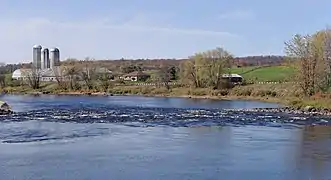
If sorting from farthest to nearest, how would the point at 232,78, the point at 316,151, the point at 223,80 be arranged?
the point at 232,78 < the point at 223,80 < the point at 316,151

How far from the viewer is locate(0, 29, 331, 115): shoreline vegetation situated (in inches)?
1757

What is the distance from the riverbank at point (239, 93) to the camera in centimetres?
3981

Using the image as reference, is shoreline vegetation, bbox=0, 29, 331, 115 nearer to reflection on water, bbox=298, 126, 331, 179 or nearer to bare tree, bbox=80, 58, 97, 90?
bare tree, bbox=80, 58, 97, 90

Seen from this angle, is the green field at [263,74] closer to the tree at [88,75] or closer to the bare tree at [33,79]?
the tree at [88,75]

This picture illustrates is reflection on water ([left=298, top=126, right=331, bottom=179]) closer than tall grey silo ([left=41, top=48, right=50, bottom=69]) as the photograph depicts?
Yes

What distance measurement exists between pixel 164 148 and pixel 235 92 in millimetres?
41046

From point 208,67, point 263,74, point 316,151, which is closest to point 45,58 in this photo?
point 263,74

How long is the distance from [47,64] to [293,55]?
110 m

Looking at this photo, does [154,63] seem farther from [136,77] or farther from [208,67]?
[208,67]

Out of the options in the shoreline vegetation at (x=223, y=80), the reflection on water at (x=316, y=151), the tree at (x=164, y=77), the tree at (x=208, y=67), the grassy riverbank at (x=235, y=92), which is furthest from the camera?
the tree at (x=164, y=77)

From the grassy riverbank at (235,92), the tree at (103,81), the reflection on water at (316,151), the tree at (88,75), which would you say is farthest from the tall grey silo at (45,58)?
the reflection on water at (316,151)

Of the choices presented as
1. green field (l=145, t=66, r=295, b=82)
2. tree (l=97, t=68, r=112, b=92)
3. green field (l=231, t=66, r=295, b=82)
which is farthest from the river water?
green field (l=231, t=66, r=295, b=82)

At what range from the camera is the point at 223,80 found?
66.2 m

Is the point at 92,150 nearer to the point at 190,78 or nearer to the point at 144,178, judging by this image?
the point at 144,178
